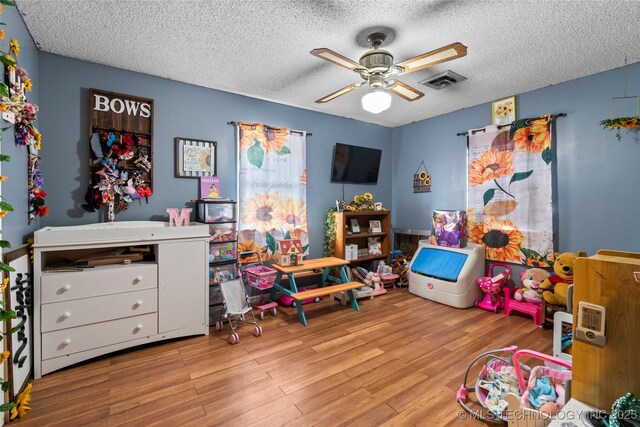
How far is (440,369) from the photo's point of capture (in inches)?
88.4

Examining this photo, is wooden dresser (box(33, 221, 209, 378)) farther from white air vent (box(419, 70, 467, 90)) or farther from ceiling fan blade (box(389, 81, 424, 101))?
white air vent (box(419, 70, 467, 90))

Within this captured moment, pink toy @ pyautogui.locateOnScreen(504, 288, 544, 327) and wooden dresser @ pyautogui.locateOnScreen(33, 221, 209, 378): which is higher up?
wooden dresser @ pyautogui.locateOnScreen(33, 221, 209, 378)

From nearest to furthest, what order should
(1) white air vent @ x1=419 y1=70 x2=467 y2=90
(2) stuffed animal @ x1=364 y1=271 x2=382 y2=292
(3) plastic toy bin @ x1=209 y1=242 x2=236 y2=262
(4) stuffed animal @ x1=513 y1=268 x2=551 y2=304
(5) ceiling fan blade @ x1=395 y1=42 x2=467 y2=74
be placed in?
(5) ceiling fan blade @ x1=395 y1=42 x2=467 y2=74 < (1) white air vent @ x1=419 y1=70 x2=467 y2=90 < (3) plastic toy bin @ x1=209 y1=242 x2=236 y2=262 < (4) stuffed animal @ x1=513 y1=268 x2=551 y2=304 < (2) stuffed animal @ x1=364 y1=271 x2=382 y2=292

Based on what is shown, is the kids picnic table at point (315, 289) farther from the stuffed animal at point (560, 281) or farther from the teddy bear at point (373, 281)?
the stuffed animal at point (560, 281)

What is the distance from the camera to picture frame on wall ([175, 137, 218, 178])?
3.18 metres

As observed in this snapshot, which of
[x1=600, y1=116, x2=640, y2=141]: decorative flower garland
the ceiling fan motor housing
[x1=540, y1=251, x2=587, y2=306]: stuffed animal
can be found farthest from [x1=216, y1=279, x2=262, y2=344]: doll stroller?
[x1=600, y1=116, x2=640, y2=141]: decorative flower garland

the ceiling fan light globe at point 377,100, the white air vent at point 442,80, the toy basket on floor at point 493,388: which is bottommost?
the toy basket on floor at point 493,388

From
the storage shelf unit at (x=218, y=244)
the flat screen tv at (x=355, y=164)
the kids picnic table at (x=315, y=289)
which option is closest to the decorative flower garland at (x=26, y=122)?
the storage shelf unit at (x=218, y=244)

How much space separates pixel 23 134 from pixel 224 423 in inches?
88.4

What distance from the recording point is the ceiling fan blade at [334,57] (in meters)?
1.90

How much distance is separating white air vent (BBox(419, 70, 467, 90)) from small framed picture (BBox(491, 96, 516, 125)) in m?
0.99

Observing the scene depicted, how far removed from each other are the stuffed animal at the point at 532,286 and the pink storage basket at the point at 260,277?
276 centimetres

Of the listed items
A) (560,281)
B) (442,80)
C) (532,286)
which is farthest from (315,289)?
(442,80)

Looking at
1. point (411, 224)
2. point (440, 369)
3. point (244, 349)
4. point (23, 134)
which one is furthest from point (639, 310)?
point (411, 224)
